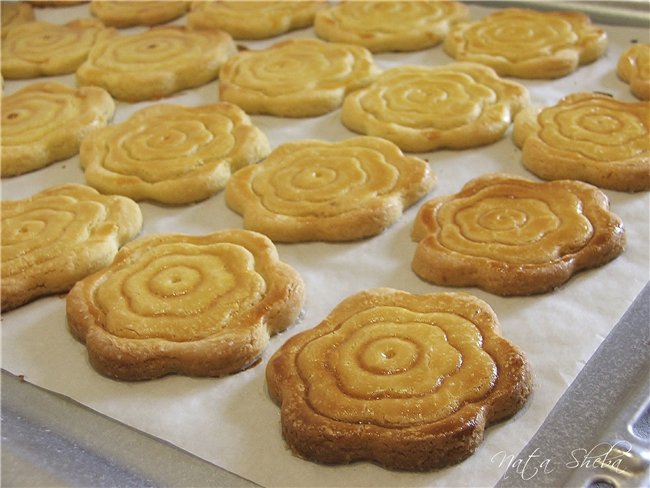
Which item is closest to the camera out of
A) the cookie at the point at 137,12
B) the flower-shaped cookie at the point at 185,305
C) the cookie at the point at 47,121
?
the flower-shaped cookie at the point at 185,305

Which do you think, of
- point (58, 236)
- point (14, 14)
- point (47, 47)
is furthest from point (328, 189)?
point (14, 14)

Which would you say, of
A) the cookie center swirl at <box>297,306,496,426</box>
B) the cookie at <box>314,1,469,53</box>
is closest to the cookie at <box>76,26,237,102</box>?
the cookie at <box>314,1,469,53</box>

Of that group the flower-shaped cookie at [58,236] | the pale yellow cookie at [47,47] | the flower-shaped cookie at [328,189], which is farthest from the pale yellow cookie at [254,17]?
the flower-shaped cookie at [58,236]

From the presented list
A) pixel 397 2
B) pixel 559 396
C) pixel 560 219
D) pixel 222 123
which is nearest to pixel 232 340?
pixel 559 396

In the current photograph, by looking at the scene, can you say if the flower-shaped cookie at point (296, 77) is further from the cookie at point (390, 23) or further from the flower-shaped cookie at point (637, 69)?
the flower-shaped cookie at point (637, 69)

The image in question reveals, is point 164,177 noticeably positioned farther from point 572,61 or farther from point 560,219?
point 572,61

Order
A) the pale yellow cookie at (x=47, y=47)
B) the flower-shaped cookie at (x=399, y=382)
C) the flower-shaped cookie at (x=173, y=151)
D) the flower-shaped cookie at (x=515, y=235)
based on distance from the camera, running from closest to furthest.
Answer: the flower-shaped cookie at (x=399, y=382) → the flower-shaped cookie at (x=515, y=235) → the flower-shaped cookie at (x=173, y=151) → the pale yellow cookie at (x=47, y=47)
